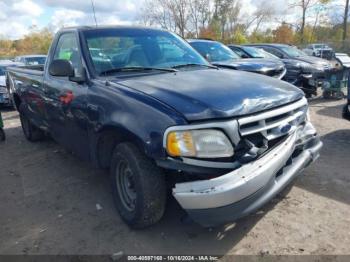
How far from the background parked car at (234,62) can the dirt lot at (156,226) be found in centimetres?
343

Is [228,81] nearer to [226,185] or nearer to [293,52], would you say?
[226,185]

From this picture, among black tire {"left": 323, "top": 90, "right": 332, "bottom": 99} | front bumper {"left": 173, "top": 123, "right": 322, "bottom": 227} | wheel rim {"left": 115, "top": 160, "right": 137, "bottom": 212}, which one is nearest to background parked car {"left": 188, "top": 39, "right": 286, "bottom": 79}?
black tire {"left": 323, "top": 90, "right": 332, "bottom": 99}

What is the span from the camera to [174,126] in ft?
8.52

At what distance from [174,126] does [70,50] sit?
7.15ft

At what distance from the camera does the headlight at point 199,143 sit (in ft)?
8.51

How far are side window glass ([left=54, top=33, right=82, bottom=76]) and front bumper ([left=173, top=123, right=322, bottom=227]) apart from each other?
201 centimetres

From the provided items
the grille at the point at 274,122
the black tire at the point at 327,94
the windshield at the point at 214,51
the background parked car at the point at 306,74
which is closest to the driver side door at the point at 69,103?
the grille at the point at 274,122

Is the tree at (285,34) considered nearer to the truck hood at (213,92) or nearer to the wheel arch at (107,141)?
the truck hood at (213,92)

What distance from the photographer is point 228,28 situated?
145 ft

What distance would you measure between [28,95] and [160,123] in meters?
3.79

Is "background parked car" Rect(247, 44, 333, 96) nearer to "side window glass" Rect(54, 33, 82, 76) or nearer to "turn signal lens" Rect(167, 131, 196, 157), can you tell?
"side window glass" Rect(54, 33, 82, 76)

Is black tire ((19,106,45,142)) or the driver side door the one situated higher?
the driver side door

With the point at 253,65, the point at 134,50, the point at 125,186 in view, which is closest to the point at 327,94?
the point at 253,65

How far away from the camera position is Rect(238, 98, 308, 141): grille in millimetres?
2707
